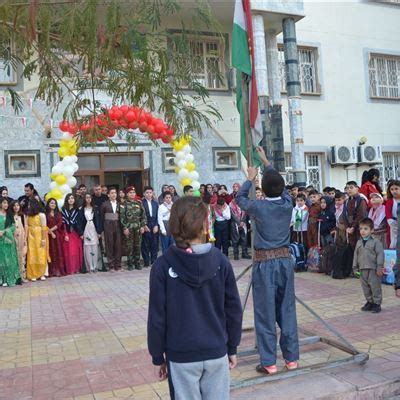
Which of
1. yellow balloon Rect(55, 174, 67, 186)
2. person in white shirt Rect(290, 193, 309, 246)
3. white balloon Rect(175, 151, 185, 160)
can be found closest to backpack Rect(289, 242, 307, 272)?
Result: person in white shirt Rect(290, 193, 309, 246)

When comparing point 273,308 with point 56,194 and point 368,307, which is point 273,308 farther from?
point 56,194

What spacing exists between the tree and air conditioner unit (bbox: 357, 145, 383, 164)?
42.4ft

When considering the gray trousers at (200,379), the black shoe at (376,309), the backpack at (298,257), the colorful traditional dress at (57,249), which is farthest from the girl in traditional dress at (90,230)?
the gray trousers at (200,379)

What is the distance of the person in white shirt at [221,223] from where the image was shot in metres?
11.3

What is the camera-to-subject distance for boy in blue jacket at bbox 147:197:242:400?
248 centimetres

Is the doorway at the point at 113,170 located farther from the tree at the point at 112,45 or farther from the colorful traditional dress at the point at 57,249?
the tree at the point at 112,45

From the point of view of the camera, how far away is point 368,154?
15914mm

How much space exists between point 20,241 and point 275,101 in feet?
27.2

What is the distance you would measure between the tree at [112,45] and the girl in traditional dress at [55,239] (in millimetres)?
6612

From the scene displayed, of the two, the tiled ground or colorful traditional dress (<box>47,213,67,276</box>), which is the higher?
colorful traditional dress (<box>47,213,67,276</box>)

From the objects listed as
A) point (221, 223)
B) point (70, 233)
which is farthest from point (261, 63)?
point (70, 233)

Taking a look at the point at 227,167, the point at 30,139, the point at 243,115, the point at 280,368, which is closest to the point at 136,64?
the point at 243,115

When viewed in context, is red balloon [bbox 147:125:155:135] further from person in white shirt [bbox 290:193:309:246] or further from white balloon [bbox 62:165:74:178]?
person in white shirt [bbox 290:193:309:246]

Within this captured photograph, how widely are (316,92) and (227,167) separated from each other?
13.9 ft
